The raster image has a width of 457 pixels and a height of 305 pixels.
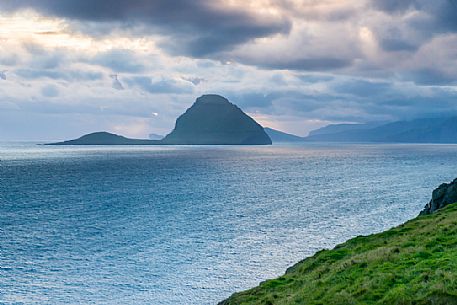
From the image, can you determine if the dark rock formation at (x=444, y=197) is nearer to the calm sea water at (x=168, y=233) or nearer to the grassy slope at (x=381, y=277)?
the calm sea water at (x=168, y=233)

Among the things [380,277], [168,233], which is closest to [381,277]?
[380,277]

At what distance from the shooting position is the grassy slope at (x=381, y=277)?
826 inches

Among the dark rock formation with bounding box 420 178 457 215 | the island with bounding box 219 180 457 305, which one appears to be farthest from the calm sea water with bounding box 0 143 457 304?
the island with bounding box 219 180 457 305

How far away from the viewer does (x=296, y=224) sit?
265 feet

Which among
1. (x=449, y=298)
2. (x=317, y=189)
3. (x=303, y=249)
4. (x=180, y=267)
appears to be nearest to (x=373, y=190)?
(x=317, y=189)

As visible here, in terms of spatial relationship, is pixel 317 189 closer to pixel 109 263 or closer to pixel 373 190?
pixel 373 190

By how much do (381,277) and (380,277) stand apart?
0.06 m

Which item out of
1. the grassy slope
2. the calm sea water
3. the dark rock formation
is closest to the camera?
the grassy slope

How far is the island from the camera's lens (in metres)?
21.0

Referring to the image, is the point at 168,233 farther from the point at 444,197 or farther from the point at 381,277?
the point at 381,277

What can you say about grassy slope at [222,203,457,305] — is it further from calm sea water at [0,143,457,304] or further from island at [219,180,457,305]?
calm sea water at [0,143,457,304]

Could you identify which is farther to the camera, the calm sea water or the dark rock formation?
the dark rock formation

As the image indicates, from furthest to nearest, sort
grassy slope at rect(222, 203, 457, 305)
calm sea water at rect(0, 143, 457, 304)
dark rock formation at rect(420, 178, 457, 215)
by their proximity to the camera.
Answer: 1. dark rock formation at rect(420, 178, 457, 215)
2. calm sea water at rect(0, 143, 457, 304)
3. grassy slope at rect(222, 203, 457, 305)

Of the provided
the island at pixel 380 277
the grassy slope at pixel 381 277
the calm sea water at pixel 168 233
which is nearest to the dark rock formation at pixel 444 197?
the calm sea water at pixel 168 233
